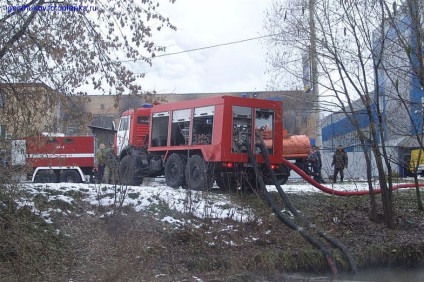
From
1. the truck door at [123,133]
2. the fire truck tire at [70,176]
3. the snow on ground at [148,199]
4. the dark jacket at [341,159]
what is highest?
the truck door at [123,133]

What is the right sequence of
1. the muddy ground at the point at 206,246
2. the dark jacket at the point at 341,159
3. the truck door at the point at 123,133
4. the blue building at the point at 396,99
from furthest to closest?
the truck door at the point at 123,133
the dark jacket at the point at 341,159
the blue building at the point at 396,99
the muddy ground at the point at 206,246

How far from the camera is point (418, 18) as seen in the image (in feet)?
39.0

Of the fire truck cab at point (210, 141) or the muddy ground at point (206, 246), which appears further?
the fire truck cab at point (210, 141)

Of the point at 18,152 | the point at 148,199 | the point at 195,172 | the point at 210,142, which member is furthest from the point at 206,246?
the point at 18,152

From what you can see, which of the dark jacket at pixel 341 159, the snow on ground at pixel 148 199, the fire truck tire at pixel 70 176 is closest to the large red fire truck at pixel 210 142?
the snow on ground at pixel 148 199

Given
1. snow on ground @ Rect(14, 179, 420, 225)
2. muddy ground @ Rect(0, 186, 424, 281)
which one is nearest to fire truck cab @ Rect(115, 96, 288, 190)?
snow on ground @ Rect(14, 179, 420, 225)

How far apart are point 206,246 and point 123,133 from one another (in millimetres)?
8766

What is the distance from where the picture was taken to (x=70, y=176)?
945 inches

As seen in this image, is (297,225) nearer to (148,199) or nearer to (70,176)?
(148,199)

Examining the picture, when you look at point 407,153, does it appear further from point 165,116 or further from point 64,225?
point 64,225

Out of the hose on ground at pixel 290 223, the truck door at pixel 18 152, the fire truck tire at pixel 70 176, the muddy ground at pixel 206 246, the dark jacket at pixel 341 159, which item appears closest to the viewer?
the truck door at pixel 18 152

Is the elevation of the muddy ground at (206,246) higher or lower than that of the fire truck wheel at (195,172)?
lower

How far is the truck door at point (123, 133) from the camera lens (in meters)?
18.6

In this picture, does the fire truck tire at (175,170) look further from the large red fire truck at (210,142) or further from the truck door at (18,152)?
the truck door at (18,152)
